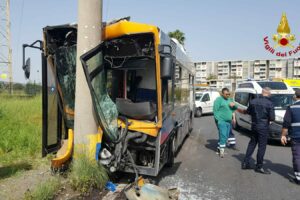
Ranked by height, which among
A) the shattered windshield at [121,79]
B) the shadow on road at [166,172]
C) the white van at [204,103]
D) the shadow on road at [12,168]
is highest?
the shattered windshield at [121,79]

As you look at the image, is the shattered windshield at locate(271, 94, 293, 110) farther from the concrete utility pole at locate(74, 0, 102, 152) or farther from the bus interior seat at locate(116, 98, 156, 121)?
the concrete utility pole at locate(74, 0, 102, 152)

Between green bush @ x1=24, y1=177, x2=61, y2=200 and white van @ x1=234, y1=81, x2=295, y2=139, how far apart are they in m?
7.66

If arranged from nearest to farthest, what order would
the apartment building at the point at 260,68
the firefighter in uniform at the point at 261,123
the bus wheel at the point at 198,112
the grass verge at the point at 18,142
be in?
the firefighter in uniform at the point at 261,123 → the grass verge at the point at 18,142 → the bus wheel at the point at 198,112 → the apartment building at the point at 260,68

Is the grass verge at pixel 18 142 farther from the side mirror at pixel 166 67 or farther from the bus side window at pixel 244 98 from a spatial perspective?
the bus side window at pixel 244 98

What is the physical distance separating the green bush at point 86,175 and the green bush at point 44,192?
0.98 ft

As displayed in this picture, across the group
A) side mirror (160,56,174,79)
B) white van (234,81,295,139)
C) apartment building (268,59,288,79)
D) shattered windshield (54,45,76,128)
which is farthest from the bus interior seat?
apartment building (268,59,288,79)

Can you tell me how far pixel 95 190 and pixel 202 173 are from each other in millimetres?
2746

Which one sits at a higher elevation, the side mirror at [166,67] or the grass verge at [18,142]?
the side mirror at [166,67]

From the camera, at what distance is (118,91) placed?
19.9ft

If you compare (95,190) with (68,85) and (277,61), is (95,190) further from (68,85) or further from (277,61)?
(277,61)

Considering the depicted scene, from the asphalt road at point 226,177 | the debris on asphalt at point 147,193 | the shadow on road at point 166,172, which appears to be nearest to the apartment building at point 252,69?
the asphalt road at point 226,177

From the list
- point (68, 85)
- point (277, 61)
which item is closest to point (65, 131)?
point (68, 85)

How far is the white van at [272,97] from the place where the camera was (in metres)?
9.97

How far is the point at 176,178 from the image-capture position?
6.19 metres
